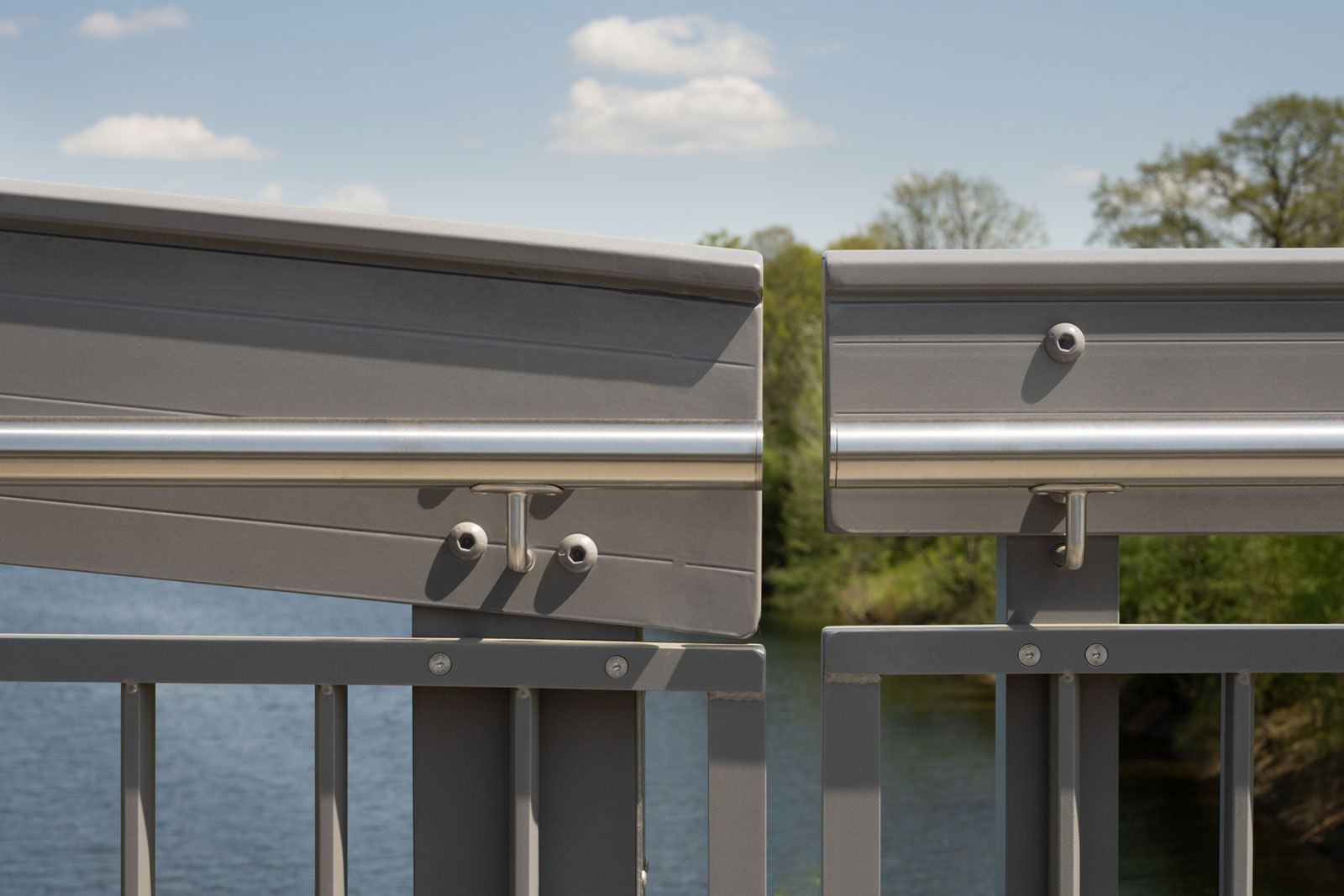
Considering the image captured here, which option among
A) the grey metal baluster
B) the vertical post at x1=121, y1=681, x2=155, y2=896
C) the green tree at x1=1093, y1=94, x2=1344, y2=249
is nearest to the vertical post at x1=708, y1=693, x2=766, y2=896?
the grey metal baluster

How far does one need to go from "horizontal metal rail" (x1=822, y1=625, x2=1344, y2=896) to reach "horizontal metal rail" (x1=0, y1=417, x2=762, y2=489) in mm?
227

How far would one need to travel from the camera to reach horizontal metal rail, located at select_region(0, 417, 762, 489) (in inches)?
41.0

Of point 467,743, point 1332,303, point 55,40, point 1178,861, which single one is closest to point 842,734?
point 467,743

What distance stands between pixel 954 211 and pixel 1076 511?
29.4 m

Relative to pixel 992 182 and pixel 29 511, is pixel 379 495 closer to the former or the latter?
pixel 29 511

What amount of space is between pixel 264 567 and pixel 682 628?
415mm

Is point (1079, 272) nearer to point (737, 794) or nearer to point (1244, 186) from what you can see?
point (737, 794)

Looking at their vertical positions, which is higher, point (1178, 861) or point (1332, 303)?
point (1332, 303)

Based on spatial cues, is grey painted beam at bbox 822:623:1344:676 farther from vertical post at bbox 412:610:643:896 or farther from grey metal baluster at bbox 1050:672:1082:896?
vertical post at bbox 412:610:643:896

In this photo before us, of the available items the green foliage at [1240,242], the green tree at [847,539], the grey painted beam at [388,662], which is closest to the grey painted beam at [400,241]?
the grey painted beam at [388,662]

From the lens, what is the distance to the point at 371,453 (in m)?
1.04

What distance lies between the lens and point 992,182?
2892 centimetres

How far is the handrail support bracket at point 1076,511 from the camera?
1041mm

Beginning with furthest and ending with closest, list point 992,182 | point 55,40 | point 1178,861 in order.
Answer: point 55,40
point 992,182
point 1178,861
